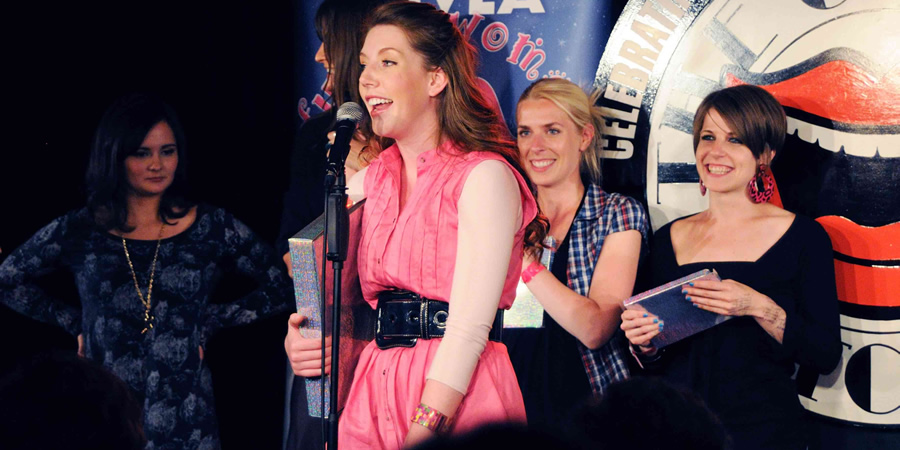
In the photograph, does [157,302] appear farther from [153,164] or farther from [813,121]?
[813,121]

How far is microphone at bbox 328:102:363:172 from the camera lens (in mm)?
2199

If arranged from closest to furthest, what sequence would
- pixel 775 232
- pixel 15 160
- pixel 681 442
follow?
pixel 681 442 → pixel 775 232 → pixel 15 160

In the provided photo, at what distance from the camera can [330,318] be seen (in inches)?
91.9

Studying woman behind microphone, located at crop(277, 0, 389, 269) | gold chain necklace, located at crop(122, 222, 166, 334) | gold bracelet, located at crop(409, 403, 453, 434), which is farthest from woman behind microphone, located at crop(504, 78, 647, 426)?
gold chain necklace, located at crop(122, 222, 166, 334)

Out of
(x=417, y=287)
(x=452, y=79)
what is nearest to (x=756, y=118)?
(x=452, y=79)

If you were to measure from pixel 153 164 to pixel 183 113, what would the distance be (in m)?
0.33

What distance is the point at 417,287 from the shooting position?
90.0 inches

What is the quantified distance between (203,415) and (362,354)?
1.72 metres

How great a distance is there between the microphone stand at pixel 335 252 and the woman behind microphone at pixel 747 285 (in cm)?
143

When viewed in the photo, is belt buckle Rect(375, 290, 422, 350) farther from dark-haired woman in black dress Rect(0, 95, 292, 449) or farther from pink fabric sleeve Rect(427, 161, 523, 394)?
dark-haired woman in black dress Rect(0, 95, 292, 449)

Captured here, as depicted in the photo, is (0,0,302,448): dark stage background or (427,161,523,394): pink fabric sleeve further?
(0,0,302,448): dark stage background

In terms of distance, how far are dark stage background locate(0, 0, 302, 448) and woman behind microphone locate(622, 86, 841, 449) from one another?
6.25ft

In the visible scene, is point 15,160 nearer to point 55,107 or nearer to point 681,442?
point 55,107

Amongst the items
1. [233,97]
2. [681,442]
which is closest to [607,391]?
[681,442]
